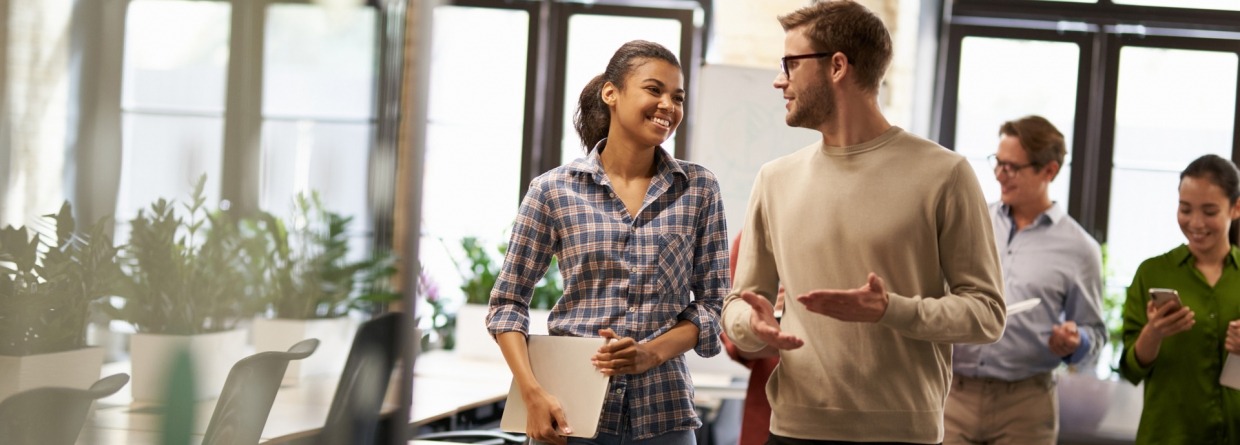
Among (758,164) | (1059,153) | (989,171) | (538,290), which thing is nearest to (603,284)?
(1059,153)

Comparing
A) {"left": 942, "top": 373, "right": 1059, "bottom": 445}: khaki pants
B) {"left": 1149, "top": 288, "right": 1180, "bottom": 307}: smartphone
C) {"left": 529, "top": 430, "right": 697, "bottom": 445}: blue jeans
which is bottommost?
{"left": 942, "top": 373, "right": 1059, "bottom": 445}: khaki pants

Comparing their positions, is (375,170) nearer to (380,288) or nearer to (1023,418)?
(380,288)

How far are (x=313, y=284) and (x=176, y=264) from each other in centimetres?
7

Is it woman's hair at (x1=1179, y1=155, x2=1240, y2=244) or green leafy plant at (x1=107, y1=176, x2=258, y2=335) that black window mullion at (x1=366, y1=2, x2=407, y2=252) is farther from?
woman's hair at (x1=1179, y1=155, x2=1240, y2=244)

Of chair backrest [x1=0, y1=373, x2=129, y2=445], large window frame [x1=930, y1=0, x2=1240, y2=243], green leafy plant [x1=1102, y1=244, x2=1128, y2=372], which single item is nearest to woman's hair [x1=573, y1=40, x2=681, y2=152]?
chair backrest [x1=0, y1=373, x2=129, y2=445]

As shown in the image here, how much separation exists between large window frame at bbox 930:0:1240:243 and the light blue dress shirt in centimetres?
302

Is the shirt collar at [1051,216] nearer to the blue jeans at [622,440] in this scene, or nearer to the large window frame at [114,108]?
the blue jeans at [622,440]

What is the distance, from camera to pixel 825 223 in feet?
5.84

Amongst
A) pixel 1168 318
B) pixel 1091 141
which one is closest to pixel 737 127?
pixel 1168 318

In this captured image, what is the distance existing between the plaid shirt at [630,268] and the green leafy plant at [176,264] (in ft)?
4.60

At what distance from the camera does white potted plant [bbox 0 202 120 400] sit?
0.44m

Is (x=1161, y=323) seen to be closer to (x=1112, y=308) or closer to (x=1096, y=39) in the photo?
(x=1112, y=308)

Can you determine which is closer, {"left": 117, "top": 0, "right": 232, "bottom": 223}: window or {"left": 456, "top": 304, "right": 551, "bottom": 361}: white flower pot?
{"left": 117, "top": 0, "right": 232, "bottom": 223}: window

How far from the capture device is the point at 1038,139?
3307 millimetres
